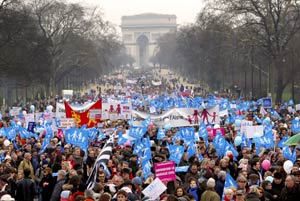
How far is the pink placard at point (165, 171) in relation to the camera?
12844 mm

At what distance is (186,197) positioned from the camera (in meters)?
11.8

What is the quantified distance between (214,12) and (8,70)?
45.9ft

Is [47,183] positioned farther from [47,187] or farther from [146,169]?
[146,169]

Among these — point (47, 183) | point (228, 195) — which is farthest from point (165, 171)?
point (47, 183)

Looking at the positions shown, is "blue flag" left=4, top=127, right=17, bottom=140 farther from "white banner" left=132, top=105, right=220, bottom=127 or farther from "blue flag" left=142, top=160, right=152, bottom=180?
"blue flag" left=142, top=160, right=152, bottom=180

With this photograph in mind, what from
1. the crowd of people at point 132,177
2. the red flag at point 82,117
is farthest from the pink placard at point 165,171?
the red flag at point 82,117

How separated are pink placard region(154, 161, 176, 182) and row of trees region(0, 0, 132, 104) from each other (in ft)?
117

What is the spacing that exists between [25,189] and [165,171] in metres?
2.59

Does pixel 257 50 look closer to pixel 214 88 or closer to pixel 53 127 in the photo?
pixel 214 88

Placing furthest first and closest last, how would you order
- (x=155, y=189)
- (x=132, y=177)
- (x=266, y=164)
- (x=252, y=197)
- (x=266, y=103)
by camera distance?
(x=266, y=103) → (x=266, y=164) → (x=132, y=177) → (x=155, y=189) → (x=252, y=197)

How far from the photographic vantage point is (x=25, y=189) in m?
14.1

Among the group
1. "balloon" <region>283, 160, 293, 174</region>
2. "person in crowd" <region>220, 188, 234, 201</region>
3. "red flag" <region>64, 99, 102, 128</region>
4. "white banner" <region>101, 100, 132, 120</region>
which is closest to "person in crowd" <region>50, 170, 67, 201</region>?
"person in crowd" <region>220, 188, 234, 201</region>

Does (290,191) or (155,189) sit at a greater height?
(155,189)

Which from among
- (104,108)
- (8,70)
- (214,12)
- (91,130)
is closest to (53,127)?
(91,130)
